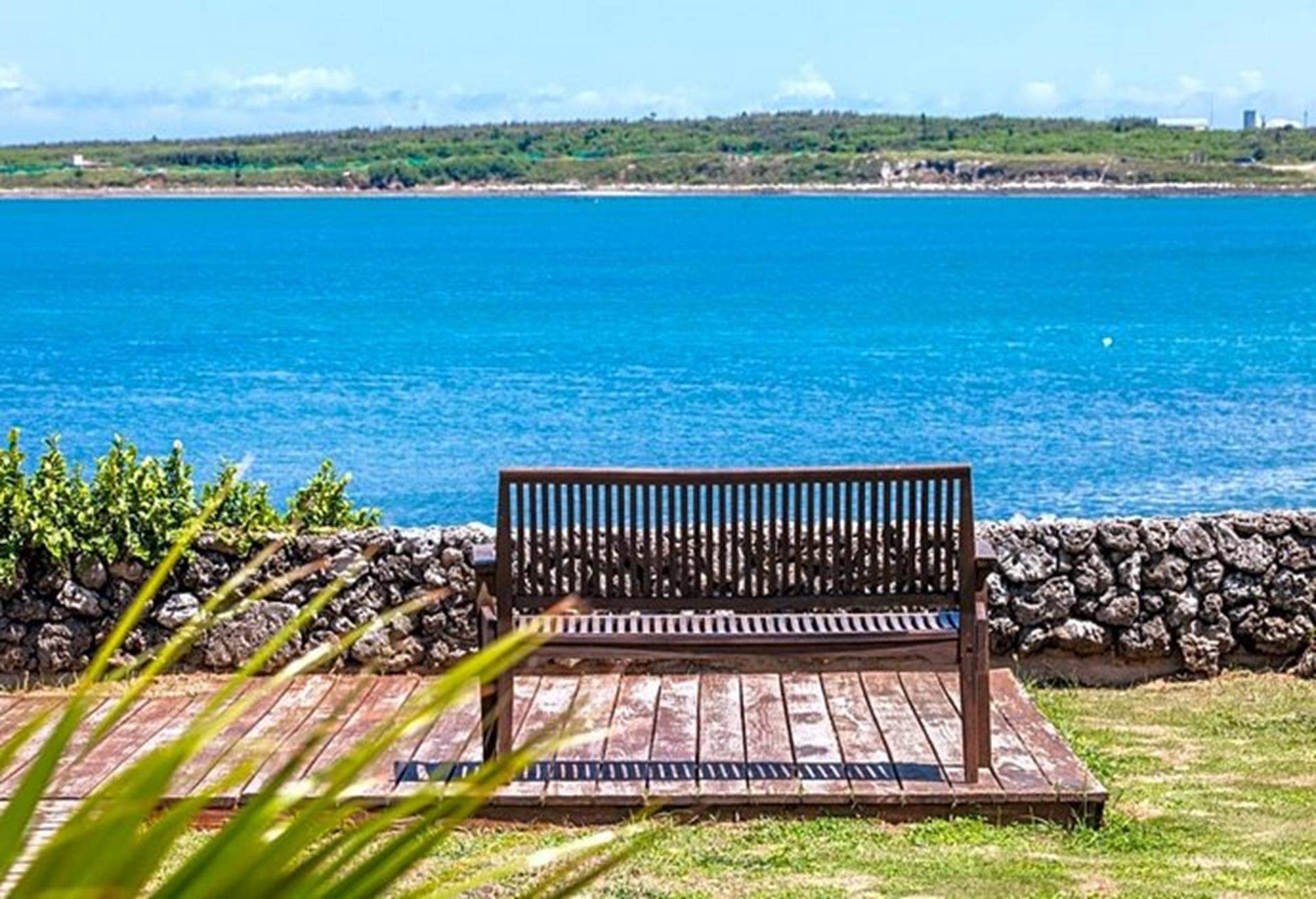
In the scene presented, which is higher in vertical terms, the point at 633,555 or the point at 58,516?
the point at 633,555

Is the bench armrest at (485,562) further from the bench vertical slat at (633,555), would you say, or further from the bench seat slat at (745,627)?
the bench vertical slat at (633,555)

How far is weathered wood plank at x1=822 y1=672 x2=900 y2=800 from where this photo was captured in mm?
6723

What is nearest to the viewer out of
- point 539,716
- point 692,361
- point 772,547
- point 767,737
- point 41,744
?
point 41,744

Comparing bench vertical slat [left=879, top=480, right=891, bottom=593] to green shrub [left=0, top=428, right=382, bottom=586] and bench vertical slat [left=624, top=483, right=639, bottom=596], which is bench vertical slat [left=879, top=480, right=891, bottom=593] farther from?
green shrub [left=0, top=428, right=382, bottom=586]

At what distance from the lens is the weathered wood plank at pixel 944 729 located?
21.8 feet

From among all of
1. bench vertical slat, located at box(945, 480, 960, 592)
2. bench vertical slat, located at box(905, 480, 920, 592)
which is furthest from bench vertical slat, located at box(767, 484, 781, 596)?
bench vertical slat, located at box(945, 480, 960, 592)

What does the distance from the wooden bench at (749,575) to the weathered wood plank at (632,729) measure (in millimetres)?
386

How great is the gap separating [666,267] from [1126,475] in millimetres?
66049

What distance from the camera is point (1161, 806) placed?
682cm

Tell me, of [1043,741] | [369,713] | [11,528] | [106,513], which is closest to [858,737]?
[1043,741]

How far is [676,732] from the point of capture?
759 centimetres

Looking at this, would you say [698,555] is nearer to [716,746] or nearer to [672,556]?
[672,556]

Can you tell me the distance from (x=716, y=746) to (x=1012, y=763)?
989 millimetres

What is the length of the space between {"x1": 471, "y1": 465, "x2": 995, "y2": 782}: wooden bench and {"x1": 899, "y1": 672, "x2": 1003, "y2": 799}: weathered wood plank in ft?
0.24
